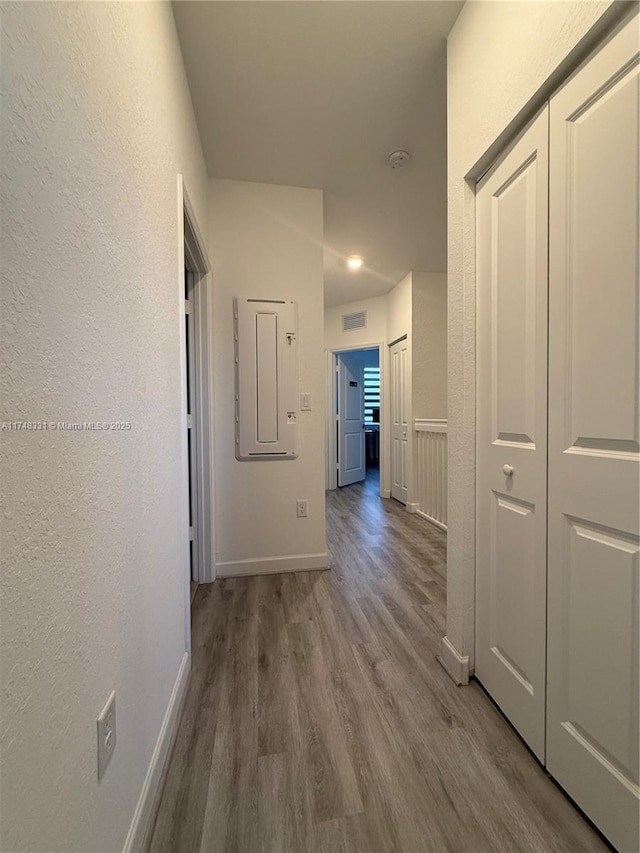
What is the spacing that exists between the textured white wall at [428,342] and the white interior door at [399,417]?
139mm

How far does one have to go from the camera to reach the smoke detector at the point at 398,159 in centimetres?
204

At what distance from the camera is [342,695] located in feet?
4.29

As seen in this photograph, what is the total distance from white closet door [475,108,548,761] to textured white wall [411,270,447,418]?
8.64 feet

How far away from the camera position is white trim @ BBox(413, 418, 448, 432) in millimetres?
3396

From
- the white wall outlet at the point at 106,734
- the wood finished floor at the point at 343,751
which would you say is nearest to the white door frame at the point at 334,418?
the wood finished floor at the point at 343,751

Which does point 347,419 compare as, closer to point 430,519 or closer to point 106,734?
point 430,519

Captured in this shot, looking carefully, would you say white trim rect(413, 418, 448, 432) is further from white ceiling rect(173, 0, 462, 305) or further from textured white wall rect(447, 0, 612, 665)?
textured white wall rect(447, 0, 612, 665)

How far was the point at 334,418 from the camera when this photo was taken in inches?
206

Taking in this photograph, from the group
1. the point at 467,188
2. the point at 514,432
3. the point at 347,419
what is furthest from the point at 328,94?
the point at 347,419

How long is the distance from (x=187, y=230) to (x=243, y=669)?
6.91 ft

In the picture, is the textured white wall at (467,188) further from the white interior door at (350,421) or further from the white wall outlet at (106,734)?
the white interior door at (350,421)

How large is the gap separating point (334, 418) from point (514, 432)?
4.11 meters

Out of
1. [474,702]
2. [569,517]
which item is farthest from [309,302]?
[474,702]

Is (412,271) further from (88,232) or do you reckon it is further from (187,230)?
(88,232)
